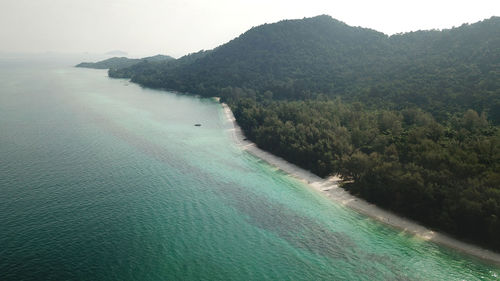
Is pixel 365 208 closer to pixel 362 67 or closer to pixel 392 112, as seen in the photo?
pixel 392 112

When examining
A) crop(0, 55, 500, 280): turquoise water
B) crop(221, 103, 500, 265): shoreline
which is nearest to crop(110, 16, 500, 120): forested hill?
crop(221, 103, 500, 265): shoreline

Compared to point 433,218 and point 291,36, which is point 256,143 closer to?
point 433,218

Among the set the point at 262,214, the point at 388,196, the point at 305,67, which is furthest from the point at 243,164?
the point at 305,67

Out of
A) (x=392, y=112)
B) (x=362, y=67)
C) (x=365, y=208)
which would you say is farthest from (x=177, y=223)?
(x=362, y=67)

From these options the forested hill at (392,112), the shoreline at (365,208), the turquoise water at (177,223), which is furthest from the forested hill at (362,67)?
the turquoise water at (177,223)

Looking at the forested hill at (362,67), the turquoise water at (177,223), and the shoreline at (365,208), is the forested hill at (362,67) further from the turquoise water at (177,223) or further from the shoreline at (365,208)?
the turquoise water at (177,223)

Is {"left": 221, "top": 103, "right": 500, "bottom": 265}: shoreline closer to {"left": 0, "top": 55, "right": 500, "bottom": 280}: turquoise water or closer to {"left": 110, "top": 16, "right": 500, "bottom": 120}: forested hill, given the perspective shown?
{"left": 0, "top": 55, "right": 500, "bottom": 280}: turquoise water
